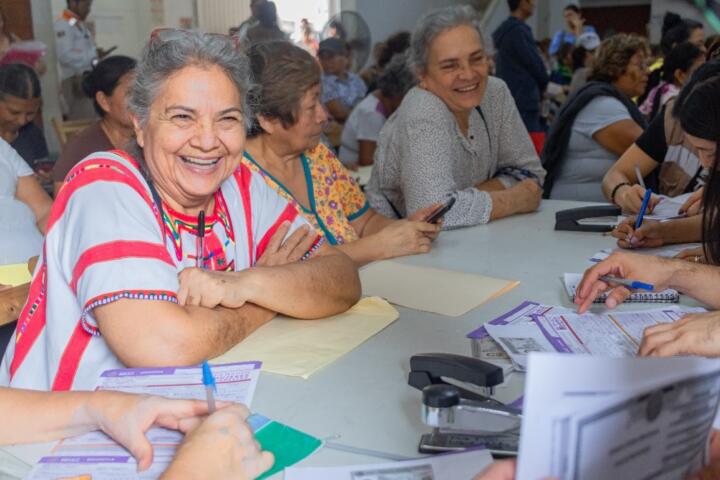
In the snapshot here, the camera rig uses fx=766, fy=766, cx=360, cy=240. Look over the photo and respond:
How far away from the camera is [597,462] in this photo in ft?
2.31

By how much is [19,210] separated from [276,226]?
1536mm

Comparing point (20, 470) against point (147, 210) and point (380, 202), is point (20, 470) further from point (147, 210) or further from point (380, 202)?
point (380, 202)

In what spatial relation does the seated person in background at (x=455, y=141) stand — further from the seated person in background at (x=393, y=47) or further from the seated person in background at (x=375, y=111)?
the seated person in background at (x=393, y=47)

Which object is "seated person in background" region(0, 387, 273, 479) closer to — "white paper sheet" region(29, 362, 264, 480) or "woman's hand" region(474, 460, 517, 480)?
"white paper sheet" region(29, 362, 264, 480)

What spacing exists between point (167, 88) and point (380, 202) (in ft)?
4.82

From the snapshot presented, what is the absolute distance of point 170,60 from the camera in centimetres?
161

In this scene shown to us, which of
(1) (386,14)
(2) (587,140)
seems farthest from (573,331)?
(1) (386,14)

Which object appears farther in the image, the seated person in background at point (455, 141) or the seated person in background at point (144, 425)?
the seated person in background at point (455, 141)

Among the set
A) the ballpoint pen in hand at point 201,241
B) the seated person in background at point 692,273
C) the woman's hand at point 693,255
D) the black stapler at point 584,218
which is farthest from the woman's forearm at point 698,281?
the ballpoint pen in hand at point 201,241

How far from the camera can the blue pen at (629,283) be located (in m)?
1.65

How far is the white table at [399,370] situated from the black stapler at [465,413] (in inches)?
1.9

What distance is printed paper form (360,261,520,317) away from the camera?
1.79 meters

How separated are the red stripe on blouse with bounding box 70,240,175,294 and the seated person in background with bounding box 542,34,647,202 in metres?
2.50

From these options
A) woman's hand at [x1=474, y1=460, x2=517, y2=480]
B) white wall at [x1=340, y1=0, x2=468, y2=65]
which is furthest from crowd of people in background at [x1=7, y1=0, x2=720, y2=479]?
white wall at [x1=340, y1=0, x2=468, y2=65]
